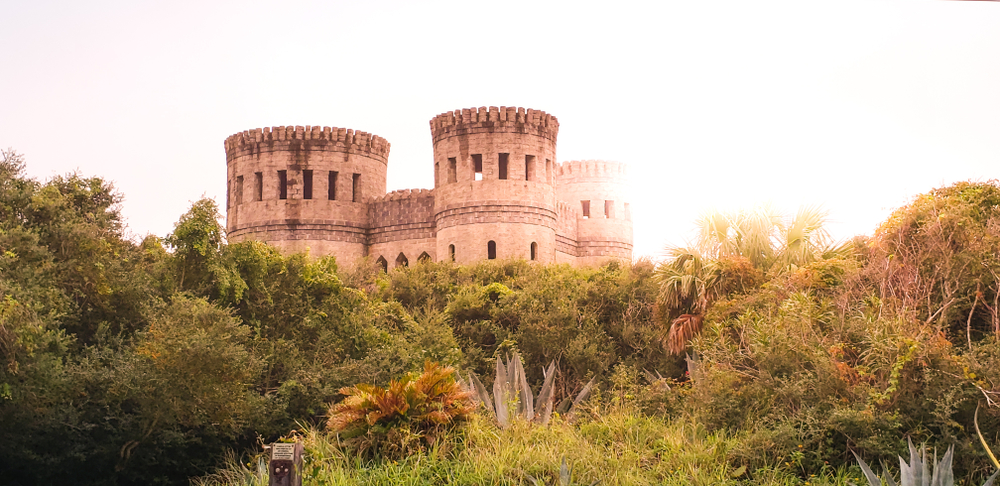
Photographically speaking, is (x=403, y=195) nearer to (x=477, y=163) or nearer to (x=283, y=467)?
(x=477, y=163)

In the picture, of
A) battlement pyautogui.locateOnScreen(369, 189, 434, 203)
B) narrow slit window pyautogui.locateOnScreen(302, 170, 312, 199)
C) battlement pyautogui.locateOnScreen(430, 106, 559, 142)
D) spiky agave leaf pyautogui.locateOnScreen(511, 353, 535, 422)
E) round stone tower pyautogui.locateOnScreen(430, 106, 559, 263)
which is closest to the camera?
spiky agave leaf pyautogui.locateOnScreen(511, 353, 535, 422)

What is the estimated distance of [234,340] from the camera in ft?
59.4

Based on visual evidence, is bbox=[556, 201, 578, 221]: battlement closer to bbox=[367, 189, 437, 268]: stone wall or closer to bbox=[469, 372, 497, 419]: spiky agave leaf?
bbox=[367, 189, 437, 268]: stone wall

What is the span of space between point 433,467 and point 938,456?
243 inches

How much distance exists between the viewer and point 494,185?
3806 cm

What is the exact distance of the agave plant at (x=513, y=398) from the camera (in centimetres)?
1579

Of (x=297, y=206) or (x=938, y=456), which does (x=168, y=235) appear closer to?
(x=938, y=456)

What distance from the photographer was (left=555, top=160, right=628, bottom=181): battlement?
165ft

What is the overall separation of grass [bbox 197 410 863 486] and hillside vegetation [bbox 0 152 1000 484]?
0.04 meters

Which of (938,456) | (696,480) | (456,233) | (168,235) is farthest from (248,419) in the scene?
(456,233)

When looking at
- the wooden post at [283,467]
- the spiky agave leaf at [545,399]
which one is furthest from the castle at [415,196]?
the wooden post at [283,467]

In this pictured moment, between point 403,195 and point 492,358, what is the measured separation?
18.4 meters

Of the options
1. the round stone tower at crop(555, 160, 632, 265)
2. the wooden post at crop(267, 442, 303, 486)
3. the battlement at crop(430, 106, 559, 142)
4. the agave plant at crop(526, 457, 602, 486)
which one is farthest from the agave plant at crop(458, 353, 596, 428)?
the round stone tower at crop(555, 160, 632, 265)

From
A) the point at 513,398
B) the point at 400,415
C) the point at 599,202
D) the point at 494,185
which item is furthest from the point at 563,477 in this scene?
the point at 599,202
